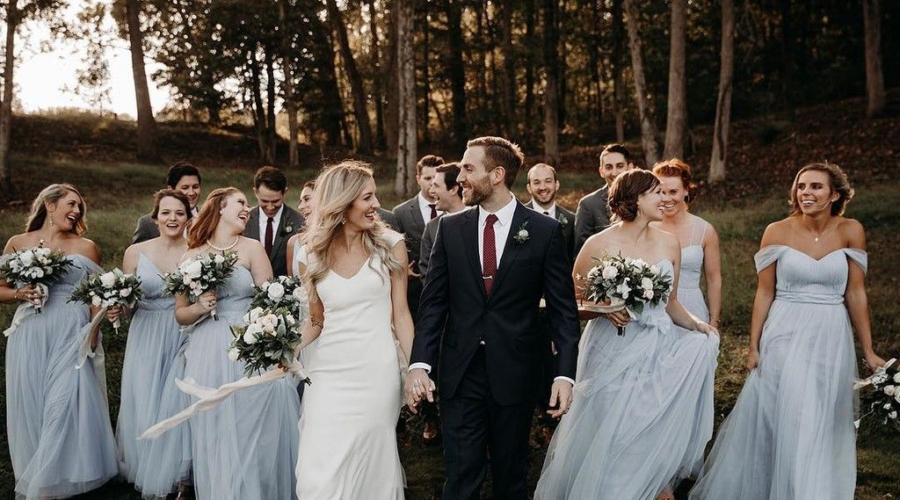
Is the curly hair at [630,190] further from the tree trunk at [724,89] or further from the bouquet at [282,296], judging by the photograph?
the tree trunk at [724,89]

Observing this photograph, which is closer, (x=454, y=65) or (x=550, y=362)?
(x=550, y=362)

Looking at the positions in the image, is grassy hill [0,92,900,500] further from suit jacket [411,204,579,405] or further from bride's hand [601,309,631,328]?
suit jacket [411,204,579,405]

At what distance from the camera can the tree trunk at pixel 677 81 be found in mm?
19484

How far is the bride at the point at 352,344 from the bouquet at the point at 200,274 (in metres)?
1.16

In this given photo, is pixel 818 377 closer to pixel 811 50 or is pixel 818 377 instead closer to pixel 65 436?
pixel 65 436

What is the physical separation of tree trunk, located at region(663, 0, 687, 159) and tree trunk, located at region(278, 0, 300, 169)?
16195 mm

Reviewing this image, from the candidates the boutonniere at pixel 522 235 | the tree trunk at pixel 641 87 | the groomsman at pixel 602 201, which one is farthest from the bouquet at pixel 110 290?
the tree trunk at pixel 641 87

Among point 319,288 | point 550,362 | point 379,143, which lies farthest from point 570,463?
point 379,143

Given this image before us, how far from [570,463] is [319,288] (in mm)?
2249

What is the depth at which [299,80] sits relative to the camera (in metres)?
32.7

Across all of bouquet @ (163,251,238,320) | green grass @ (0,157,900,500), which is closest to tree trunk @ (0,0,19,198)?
green grass @ (0,157,900,500)

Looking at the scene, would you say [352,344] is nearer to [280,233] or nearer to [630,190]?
[630,190]

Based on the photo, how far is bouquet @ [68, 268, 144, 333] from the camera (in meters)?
6.29

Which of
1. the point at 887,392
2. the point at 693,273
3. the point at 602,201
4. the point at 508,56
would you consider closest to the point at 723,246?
the point at 602,201
